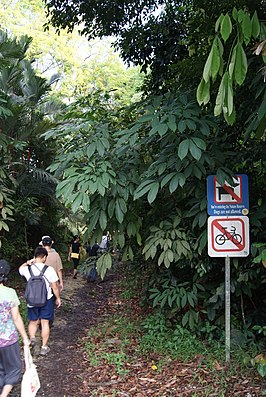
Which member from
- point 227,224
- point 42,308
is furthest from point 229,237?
point 42,308

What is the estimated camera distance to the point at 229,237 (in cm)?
425

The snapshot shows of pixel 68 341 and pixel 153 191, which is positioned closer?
pixel 153 191

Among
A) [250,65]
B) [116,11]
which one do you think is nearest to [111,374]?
[250,65]

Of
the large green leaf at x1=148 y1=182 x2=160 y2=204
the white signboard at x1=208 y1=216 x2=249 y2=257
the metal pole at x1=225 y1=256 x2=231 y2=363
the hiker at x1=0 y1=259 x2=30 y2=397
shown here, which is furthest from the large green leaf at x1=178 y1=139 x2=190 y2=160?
the hiker at x1=0 y1=259 x2=30 y2=397

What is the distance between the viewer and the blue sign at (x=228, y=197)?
4.24 m

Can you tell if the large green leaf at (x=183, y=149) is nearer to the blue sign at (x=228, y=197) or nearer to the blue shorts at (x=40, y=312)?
the blue sign at (x=228, y=197)

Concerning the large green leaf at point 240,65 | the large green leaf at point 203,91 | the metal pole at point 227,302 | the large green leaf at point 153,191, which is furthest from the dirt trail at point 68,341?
the large green leaf at point 240,65

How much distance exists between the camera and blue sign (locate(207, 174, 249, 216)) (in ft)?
13.9

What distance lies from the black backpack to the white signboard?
7.14 feet

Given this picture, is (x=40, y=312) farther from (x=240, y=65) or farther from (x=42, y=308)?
(x=240, y=65)

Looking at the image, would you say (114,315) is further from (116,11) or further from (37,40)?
(37,40)

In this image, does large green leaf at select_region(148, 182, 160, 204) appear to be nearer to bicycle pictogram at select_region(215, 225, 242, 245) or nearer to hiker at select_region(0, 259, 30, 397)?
bicycle pictogram at select_region(215, 225, 242, 245)

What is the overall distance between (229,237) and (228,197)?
40 cm

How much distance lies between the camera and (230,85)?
2.14 metres
